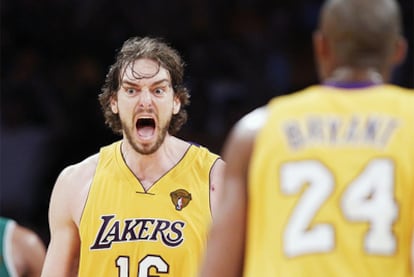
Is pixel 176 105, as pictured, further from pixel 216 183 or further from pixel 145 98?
pixel 216 183

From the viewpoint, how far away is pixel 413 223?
3.69 metres

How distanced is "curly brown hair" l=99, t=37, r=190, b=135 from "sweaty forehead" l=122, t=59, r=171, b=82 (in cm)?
2

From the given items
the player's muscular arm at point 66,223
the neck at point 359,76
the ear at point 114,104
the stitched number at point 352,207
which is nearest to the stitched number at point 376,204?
the stitched number at point 352,207

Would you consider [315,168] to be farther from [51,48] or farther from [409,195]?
[51,48]

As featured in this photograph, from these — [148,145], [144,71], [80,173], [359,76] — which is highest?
[144,71]

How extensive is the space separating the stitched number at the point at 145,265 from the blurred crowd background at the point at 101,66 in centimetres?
463

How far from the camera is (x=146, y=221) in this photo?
5.72 metres

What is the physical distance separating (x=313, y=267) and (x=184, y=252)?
1992mm

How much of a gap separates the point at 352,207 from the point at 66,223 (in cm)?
233

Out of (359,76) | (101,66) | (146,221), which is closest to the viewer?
(359,76)

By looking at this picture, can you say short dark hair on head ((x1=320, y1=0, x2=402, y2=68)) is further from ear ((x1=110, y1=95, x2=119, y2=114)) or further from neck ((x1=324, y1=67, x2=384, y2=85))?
ear ((x1=110, y1=95, x2=119, y2=114))

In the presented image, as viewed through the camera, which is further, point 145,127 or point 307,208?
point 145,127

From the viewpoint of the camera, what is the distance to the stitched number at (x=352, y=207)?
3.65 m

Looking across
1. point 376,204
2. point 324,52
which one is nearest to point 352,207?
point 376,204
